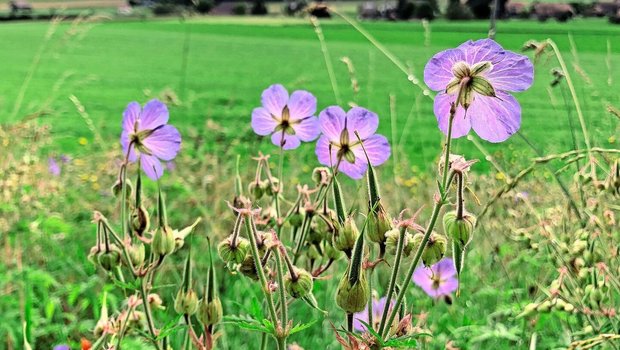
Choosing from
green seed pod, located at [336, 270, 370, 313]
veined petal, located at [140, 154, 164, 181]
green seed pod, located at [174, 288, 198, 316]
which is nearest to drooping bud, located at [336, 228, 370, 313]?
green seed pod, located at [336, 270, 370, 313]

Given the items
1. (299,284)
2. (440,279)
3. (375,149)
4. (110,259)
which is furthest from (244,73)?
(299,284)

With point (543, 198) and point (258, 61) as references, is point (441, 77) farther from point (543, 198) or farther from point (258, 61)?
point (258, 61)

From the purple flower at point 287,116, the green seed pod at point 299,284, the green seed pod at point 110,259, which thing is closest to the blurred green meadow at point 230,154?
the green seed pod at point 299,284

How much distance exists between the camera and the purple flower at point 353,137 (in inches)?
30.4

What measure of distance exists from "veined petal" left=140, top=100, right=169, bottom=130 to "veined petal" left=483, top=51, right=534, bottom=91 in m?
0.41

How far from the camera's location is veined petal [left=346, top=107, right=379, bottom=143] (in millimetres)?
774

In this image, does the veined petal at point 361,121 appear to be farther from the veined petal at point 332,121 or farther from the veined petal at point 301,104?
the veined petal at point 301,104

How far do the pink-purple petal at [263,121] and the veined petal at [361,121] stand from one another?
0.22 metres

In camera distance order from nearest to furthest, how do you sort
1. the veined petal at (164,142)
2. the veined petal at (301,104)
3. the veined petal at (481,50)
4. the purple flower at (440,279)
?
1. the veined petal at (481,50)
2. the veined petal at (164,142)
3. the veined petal at (301,104)
4. the purple flower at (440,279)

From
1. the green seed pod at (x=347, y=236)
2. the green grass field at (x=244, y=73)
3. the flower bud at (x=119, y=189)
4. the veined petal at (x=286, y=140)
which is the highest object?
the veined petal at (x=286, y=140)

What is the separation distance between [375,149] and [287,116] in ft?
0.69

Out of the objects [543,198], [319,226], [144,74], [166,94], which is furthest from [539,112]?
[144,74]

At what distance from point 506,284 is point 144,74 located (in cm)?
1273

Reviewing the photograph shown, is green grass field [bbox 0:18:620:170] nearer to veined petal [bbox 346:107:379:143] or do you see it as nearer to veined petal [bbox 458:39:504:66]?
veined petal [bbox 346:107:379:143]
